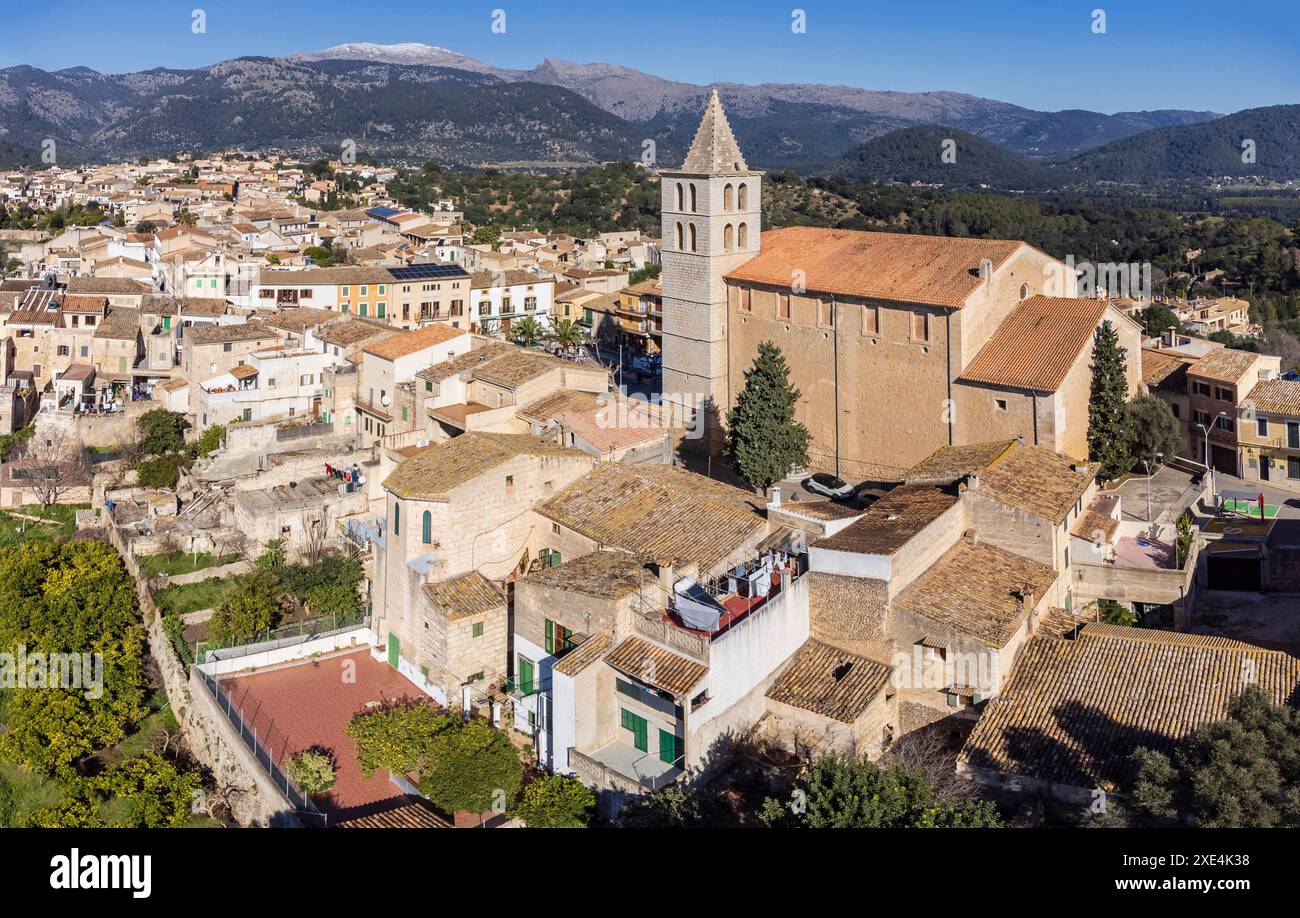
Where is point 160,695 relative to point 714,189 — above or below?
below

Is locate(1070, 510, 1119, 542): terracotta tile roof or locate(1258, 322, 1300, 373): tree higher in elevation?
locate(1258, 322, 1300, 373): tree

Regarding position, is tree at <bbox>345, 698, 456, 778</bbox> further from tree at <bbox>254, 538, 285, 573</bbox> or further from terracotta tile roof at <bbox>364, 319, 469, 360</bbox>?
terracotta tile roof at <bbox>364, 319, 469, 360</bbox>

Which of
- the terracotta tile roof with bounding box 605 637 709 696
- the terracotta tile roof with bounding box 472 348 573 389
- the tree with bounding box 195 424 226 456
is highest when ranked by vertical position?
the terracotta tile roof with bounding box 472 348 573 389

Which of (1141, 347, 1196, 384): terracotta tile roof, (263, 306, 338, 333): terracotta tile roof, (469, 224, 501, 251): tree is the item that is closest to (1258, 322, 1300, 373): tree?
(1141, 347, 1196, 384): terracotta tile roof

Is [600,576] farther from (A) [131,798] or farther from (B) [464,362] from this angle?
(B) [464,362]

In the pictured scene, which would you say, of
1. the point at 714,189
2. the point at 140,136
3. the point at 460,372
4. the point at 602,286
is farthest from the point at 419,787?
the point at 140,136
